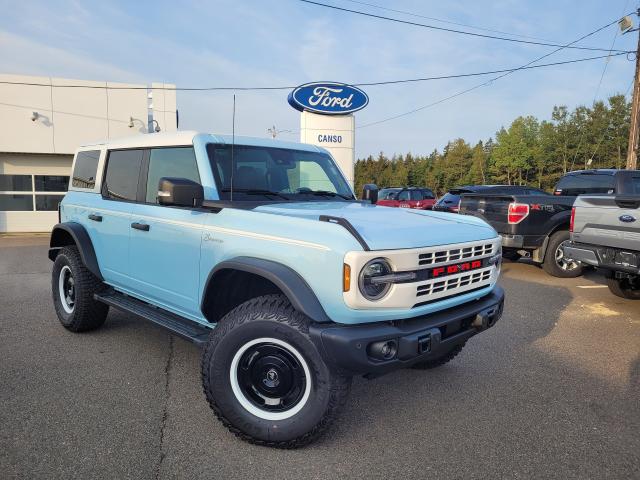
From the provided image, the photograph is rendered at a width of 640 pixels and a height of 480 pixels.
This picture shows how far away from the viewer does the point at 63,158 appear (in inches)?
672

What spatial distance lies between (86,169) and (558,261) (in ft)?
25.4

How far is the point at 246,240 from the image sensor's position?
2.86m

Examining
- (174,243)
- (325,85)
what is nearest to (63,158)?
(325,85)

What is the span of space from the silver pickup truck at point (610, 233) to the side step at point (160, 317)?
4.99 metres

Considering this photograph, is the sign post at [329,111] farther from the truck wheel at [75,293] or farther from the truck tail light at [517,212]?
the truck wheel at [75,293]

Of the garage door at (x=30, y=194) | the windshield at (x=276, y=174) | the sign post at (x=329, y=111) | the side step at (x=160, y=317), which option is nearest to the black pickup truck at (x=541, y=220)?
the windshield at (x=276, y=174)

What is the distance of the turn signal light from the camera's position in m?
2.38

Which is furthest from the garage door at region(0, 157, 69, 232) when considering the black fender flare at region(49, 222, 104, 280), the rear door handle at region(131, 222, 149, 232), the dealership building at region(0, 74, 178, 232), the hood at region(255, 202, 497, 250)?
the hood at region(255, 202, 497, 250)

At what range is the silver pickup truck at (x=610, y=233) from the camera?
18.0 ft

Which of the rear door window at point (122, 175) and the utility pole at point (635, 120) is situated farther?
the utility pole at point (635, 120)

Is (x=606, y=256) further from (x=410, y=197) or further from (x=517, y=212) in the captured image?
Result: (x=410, y=197)

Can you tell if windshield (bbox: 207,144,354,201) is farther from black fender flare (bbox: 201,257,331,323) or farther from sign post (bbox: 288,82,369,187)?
sign post (bbox: 288,82,369,187)

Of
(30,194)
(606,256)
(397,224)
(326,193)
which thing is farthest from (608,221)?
(30,194)

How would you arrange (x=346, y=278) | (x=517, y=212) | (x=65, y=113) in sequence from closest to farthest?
(x=346, y=278)
(x=517, y=212)
(x=65, y=113)
